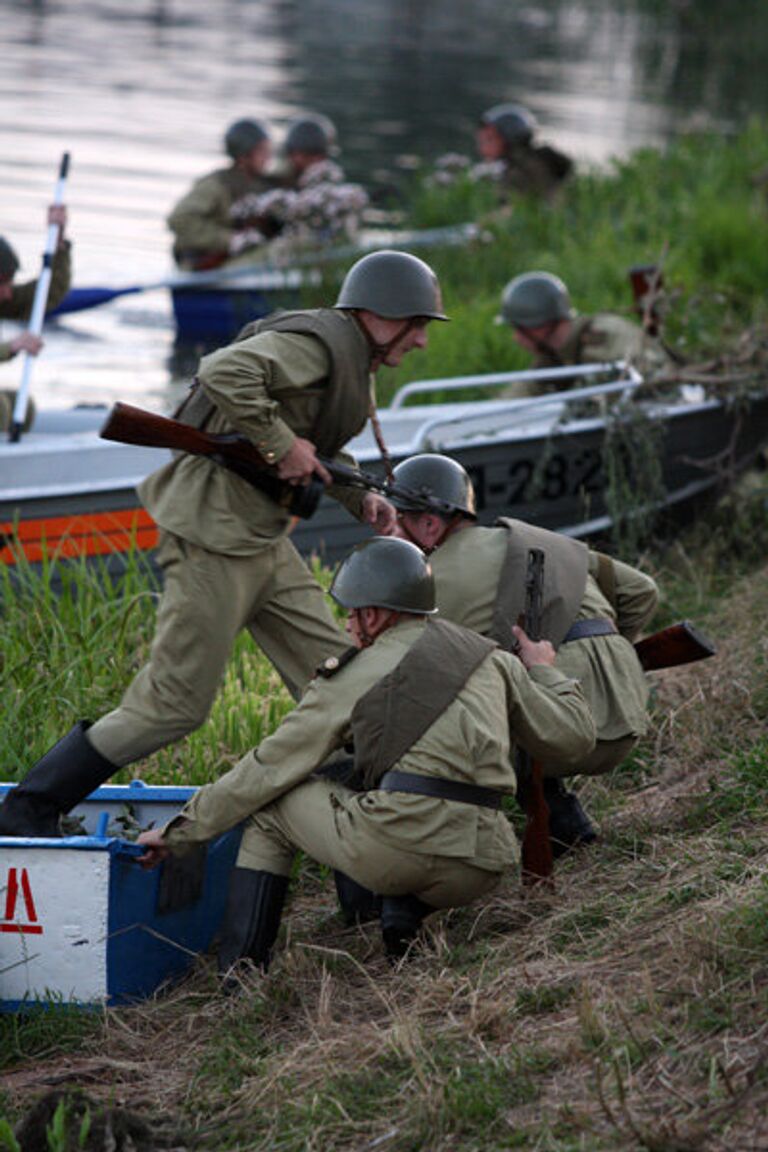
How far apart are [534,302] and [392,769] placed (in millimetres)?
5124

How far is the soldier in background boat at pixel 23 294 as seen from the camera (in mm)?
9758

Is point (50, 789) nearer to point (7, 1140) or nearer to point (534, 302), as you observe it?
point (7, 1140)

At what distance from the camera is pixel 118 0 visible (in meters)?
38.9

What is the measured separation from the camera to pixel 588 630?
6.09m

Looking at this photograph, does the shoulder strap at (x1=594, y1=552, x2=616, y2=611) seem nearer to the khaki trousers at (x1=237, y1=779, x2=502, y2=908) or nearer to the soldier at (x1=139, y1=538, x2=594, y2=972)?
the soldier at (x1=139, y1=538, x2=594, y2=972)

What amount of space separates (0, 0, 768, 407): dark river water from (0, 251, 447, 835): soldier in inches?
295

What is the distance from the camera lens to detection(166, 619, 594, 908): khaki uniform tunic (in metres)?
5.08

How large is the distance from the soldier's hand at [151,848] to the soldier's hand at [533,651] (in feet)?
3.90

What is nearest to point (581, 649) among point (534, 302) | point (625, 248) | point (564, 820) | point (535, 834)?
point (564, 820)

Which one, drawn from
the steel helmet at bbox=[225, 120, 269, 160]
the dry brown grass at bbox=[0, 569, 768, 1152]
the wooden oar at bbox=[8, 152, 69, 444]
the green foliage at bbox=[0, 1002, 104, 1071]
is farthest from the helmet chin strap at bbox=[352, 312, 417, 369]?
the steel helmet at bbox=[225, 120, 269, 160]

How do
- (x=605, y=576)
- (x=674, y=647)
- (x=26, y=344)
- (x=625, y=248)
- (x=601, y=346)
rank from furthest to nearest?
(x=625, y=248) → (x=601, y=346) → (x=26, y=344) → (x=605, y=576) → (x=674, y=647)

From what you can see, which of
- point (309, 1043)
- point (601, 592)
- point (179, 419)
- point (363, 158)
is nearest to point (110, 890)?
point (309, 1043)

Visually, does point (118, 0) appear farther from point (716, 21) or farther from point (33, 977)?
point (33, 977)

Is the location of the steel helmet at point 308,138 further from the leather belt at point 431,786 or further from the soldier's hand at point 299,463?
the leather belt at point 431,786
